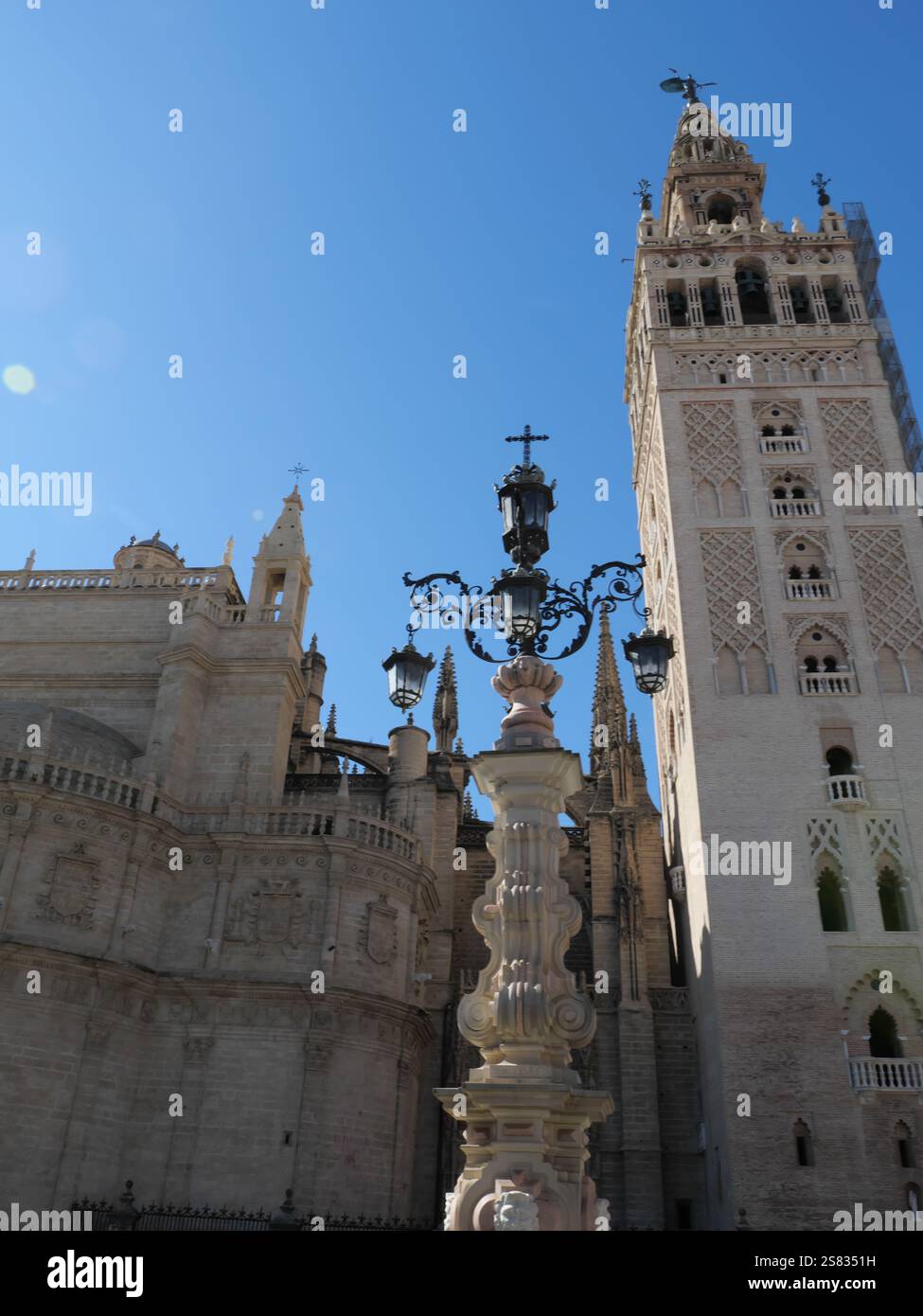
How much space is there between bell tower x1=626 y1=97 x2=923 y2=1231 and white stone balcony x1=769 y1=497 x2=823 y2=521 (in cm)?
6

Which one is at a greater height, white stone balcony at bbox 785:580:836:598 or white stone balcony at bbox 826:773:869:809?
white stone balcony at bbox 785:580:836:598

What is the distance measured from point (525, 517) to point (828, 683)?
18.0m

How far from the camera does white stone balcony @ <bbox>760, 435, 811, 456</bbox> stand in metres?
29.7

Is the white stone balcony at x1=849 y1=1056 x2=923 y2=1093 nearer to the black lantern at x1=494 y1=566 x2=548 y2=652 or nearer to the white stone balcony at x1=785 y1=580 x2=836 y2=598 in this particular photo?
the white stone balcony at x1=785 y1=580 x2=836 y2=598

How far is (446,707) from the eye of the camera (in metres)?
34.2

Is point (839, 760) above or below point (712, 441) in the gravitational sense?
below

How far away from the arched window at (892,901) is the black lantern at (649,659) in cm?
1589

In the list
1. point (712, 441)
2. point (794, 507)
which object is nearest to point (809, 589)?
point (794, 507)

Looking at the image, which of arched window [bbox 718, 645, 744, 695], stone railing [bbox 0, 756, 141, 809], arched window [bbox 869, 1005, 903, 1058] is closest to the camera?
arched window [bbox 869, 1005, 903, 1058]

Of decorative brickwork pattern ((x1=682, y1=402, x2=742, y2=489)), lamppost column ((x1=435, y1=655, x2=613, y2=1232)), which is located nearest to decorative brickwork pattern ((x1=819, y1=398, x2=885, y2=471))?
decorative brickwork pattern ((x1=682, y1=402, x2=742, y2=489))

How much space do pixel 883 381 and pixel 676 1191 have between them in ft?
74.6

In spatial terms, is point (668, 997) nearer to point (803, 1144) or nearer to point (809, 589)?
point (803, 1144)
